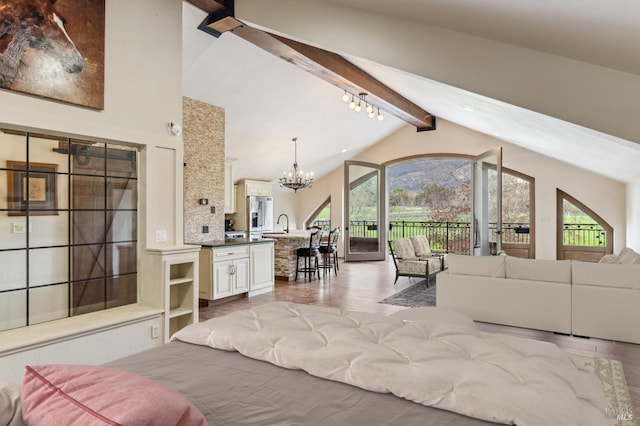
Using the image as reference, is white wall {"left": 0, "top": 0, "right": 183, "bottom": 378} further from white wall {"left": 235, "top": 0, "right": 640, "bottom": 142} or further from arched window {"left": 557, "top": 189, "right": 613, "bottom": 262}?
arched window {"left": 557, "top": 189, "right": 613, "bottom": 262}

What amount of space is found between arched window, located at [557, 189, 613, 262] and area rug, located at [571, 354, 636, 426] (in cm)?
589

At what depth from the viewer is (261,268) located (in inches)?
236

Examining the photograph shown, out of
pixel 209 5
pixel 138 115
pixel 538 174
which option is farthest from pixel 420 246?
pixel 138 115

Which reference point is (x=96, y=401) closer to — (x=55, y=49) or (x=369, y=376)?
(x=369, y=376)

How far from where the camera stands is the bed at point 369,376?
1.13 meters

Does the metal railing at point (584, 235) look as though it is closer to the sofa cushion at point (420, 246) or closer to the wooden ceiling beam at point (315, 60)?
the sofa cushion at point (420, 246)

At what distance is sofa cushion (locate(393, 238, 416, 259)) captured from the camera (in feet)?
22.5

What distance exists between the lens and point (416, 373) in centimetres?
127

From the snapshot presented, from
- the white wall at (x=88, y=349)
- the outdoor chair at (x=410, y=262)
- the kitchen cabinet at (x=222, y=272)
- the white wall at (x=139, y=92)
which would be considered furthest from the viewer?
the outdoor chair at (x=410, y=262)

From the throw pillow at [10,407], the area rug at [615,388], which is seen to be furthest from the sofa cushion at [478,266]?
the throw pillow at [10,407]

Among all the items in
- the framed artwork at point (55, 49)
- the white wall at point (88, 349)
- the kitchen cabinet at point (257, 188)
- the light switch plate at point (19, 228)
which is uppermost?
the framed artwork at point (55, 49)

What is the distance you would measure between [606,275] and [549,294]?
1.75ft

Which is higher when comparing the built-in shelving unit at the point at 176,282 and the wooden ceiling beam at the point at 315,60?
the wooden ceiling beam at the point at 315,60

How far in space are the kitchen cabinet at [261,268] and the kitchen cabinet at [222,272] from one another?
0.18 m
